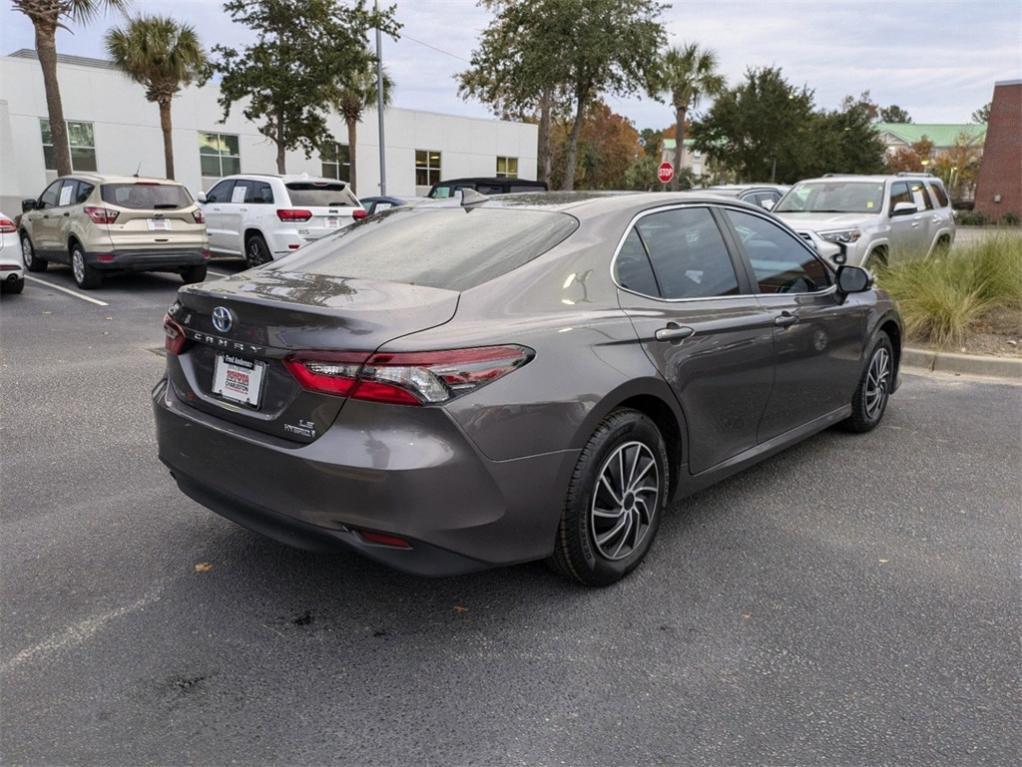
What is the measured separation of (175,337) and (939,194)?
1345cm

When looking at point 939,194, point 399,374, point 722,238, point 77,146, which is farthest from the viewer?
point 77,146

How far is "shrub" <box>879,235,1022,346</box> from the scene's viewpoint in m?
7.95

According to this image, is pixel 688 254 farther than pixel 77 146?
No

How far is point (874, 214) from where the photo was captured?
444 inches

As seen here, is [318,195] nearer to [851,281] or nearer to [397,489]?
[851,281]

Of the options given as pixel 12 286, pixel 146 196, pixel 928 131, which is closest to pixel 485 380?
pixel 146 196

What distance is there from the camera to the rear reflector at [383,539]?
105 inches

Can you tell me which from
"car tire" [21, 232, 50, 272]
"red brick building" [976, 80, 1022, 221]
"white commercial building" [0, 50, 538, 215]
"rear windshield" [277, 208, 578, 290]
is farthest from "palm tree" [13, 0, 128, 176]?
"red brick building" [976, 80, 1022, 221]

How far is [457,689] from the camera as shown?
2.66m

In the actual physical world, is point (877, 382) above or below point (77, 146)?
below

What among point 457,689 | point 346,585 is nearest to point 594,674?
point 457,689

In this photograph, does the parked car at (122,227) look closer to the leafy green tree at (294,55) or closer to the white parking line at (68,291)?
the white parking line at (68,291)

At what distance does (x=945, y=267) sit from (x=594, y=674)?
25.4ft

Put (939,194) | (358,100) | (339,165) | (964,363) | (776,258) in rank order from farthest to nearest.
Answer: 1. (339,165)
2. (358,100)
3. (939,194)
4. (964,363)
5. (776,258)
